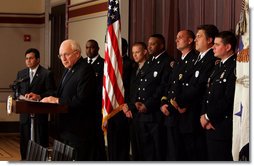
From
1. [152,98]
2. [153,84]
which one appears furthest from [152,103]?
[153,84]

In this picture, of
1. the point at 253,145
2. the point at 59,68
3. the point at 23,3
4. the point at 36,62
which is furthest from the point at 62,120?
the point at 23,3

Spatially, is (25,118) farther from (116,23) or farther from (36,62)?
(116,23)

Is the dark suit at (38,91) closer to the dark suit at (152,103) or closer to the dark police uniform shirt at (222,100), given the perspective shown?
the dark suit at (152,103)

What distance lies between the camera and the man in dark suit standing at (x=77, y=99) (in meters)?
5.78

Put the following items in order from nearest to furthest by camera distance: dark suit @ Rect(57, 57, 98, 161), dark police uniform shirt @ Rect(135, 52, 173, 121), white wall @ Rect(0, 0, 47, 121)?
1. dark suit @ Rect(57, 57, 98, 161)
2. dark police uniform shirt @ Rect(135, 52, 173, 121)
3. white wall @ Rect(0, 0, 47, 121)

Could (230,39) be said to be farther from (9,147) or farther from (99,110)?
(9,147)

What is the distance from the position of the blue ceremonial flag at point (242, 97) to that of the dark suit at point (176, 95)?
1241 mm

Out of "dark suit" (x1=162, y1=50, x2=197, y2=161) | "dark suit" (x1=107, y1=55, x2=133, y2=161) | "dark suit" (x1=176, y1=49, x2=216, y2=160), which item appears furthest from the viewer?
"dark suit" (x1=107, y1=55, x2=133, y2=161)

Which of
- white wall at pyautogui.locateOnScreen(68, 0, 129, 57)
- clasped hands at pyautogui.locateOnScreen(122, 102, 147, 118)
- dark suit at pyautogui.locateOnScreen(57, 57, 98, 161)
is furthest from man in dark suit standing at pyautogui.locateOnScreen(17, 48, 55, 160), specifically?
dark suit at pyautogui.locateOnScreen(57, 57, 98, 161)

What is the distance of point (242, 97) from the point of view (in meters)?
4.46

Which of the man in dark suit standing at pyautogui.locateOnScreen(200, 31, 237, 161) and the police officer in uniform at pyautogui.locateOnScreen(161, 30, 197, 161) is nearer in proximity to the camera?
the man in dark suit standing at pyautogui.locateOnScreen(200, 31, 237, 161)

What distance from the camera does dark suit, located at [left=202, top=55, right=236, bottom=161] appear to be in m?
5.12

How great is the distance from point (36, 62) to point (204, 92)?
8.39ft

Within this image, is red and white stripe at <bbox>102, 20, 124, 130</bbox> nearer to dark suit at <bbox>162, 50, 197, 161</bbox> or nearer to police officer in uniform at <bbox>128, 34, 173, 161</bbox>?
police officer in uniform at <bbox>128, 34, 173, 161</bbox>
